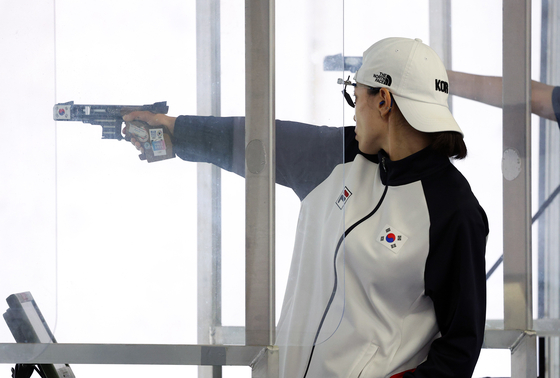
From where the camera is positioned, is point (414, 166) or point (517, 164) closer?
point (414, 166)

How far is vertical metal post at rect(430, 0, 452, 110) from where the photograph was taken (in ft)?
3.95

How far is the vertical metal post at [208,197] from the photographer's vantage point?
36.8 inches

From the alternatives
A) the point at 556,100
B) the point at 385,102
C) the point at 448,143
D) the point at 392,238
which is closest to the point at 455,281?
the point at 392,238

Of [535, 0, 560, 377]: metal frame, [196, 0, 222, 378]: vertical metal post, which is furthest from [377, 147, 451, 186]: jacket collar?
[535, 0, 560, 377]: metal frame

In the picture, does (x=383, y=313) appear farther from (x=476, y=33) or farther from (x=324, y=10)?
(x=476, y=33)

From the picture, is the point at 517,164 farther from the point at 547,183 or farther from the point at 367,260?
the point at 367,260

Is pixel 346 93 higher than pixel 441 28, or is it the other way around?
pixel 441 28

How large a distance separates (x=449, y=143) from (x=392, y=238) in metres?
0.21

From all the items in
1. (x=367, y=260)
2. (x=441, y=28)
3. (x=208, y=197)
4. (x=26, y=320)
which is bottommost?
(x=26, y=320)

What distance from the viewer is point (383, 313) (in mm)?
945

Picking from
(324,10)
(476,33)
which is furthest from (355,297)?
(476,33)

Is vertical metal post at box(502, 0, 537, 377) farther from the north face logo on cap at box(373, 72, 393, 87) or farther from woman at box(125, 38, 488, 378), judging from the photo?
the north face logo on cap at box(373, 72, 393, 87)

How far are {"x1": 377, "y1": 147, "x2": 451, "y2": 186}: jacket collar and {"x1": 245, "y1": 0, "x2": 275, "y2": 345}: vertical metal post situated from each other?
0.77 ft

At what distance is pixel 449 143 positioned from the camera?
3.07ft
